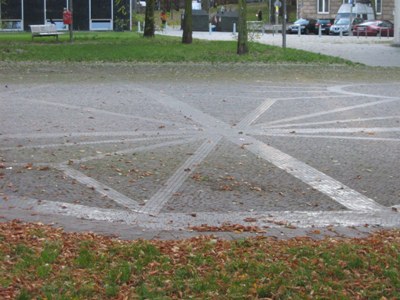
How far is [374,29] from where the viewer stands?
63.5 m

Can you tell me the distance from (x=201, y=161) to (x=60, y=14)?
51.8m

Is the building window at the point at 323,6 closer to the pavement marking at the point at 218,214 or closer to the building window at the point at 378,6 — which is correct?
the building window at the point at 378,6

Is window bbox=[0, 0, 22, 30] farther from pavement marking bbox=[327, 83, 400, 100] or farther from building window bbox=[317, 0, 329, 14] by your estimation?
pavement marking bbox=[327, 83, 400, 100]

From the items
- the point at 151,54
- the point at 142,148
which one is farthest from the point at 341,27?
the point at 142,148

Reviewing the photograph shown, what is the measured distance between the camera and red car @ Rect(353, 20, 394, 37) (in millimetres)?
63031

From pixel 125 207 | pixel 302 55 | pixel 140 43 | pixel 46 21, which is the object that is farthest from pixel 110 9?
pixel 125 207

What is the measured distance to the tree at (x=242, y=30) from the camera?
33.4 metres

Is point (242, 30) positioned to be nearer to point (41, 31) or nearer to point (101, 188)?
point (41, 31)

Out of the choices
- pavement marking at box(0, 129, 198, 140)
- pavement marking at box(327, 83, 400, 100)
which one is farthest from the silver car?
pavement marking at box(0, 129, 198, 140)

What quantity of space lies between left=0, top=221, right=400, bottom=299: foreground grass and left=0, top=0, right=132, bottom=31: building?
53.6 metres

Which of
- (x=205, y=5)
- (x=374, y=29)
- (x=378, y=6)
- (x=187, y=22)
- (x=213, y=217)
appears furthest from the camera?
(x=205, y=5)

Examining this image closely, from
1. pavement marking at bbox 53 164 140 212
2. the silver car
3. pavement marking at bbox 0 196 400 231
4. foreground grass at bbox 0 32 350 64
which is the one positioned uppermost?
the silver car

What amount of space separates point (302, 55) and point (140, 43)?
9.22 metres

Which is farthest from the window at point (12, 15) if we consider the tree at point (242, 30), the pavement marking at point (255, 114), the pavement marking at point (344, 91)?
the pavement marking at point (255, 114)
